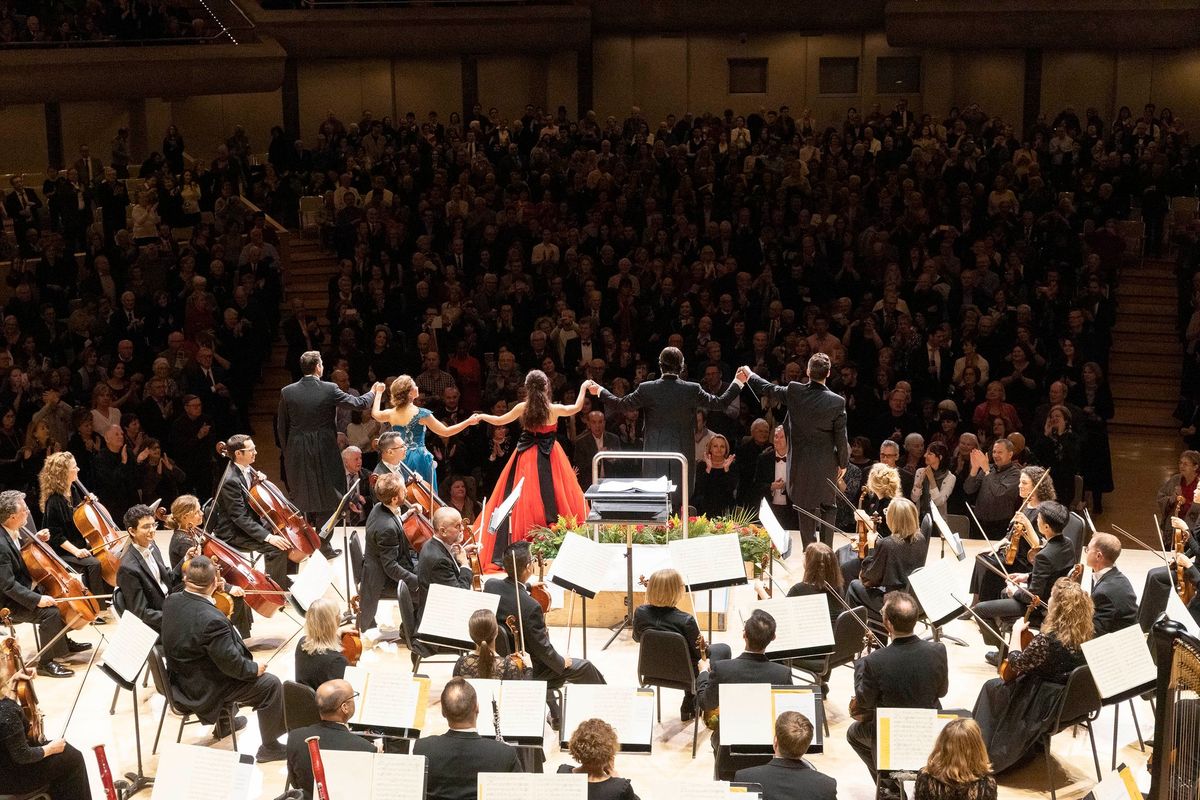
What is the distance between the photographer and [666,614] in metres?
6.89

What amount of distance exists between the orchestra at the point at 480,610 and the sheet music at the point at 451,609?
195 mm

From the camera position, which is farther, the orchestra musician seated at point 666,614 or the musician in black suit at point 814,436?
the musician in black suit at point 814,436

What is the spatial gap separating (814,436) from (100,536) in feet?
14.8

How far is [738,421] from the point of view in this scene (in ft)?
37.1

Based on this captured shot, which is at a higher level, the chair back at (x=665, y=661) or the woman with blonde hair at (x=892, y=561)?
the woman with blonde hair at (x=892, y=561)

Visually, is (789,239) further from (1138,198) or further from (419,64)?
(419,64)

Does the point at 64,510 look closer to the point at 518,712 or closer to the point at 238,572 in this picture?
the point at 238,572

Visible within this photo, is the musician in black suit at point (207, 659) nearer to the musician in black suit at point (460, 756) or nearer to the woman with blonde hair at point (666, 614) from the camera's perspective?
the musician in black suit at point (460, 756)

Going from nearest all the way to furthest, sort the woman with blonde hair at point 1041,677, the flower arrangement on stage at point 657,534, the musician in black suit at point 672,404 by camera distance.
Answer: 1. the woman with blonde hair at point 1041,677
2. the flower arrangement on stage at point 657,534
3. the musician in black suit at point 672,404

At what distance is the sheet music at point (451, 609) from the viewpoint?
675cm

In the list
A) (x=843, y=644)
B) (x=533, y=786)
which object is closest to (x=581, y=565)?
(x=843, y=644)

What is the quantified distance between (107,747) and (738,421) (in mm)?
5718

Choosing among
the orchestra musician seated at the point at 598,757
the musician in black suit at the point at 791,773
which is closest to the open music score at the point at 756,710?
the musician in black suit at the point at 791,773

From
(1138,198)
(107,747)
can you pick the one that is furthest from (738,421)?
(1138,198)
